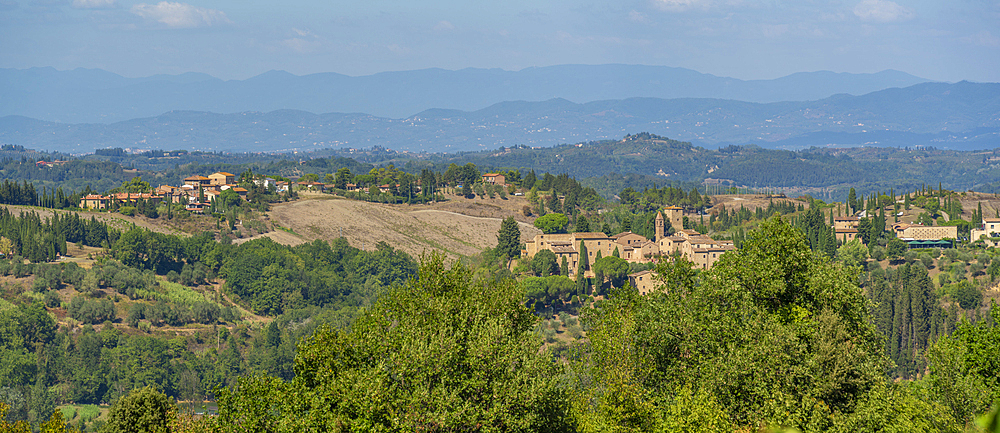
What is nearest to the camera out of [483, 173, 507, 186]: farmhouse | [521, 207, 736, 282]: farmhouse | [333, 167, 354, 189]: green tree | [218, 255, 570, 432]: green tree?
[218, 255, 570, 432]: green tree

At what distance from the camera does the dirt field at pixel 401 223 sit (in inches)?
Answer: 5753

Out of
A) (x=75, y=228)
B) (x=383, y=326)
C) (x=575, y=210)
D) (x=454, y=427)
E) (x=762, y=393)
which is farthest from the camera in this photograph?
(x=575, y=210)

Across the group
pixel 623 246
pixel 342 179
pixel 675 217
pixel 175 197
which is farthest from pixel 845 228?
pixel 175 197

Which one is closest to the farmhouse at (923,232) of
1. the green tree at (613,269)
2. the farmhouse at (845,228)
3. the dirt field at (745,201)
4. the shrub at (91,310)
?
the farmhouse at (845,228)

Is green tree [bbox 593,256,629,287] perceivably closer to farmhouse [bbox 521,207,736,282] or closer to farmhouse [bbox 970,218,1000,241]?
farmhouse [bbox 521,207,736,282]

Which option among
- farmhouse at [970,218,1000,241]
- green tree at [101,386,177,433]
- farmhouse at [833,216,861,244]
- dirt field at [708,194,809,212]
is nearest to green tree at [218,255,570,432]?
green tree at [101,386,177,433]

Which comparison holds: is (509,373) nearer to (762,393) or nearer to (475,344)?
(475,344)

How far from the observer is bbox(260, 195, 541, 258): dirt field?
146m

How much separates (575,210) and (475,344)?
127431 millimetres

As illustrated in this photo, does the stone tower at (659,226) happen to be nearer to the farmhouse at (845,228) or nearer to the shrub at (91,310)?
the farmhouse at (845,228)

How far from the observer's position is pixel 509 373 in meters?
23.8

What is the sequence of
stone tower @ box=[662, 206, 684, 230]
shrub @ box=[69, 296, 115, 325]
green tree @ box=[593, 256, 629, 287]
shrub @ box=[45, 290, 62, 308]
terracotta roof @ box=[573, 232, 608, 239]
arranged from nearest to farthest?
1. shrub @ box=[69, 296, 115, 325]
2. green tree @ box=[593, 256, 629, 287]
3. shrub @ box=[45, 290, 62, 308]
4. terracotta roof @ box=[573, 232, 608, 239]
5. stone tower @ box=[662, 206, 684, 230]

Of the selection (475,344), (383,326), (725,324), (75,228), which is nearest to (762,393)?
(725,324)

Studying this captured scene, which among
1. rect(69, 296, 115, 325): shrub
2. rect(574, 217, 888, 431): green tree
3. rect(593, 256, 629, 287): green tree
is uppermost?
rect(574, 217, 888, 431): green tree
